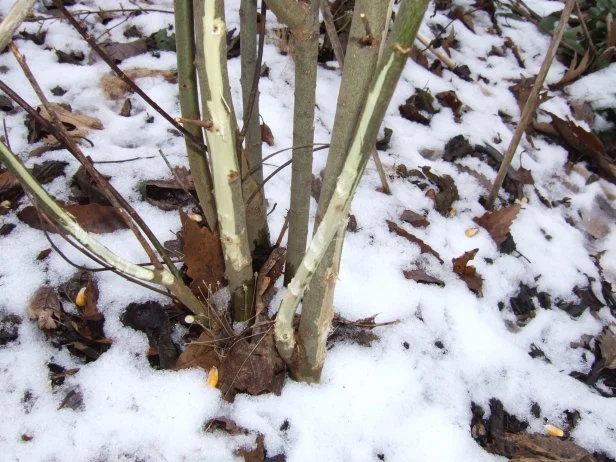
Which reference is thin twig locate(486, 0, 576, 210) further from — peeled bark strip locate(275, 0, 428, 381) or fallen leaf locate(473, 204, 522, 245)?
peeled bark strip locate(275, 0, 428, 381)

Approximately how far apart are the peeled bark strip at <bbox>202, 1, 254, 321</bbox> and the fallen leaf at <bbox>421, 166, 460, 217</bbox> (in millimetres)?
881

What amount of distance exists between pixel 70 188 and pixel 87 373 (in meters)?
0.62

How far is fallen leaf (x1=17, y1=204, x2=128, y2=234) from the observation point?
1.44 m

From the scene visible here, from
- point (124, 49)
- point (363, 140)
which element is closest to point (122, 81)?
point (124, 49)

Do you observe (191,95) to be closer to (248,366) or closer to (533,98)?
(248,366)

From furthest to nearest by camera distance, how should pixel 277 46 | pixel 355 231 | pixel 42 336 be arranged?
pixel 277 46, pixel 355 231, pixel 42 336

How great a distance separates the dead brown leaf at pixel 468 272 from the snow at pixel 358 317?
44 mm

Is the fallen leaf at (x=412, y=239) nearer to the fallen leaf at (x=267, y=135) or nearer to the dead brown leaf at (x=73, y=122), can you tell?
the fallen leaf at (x=267, y=135)

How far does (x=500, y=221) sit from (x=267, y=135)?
0.93 meters

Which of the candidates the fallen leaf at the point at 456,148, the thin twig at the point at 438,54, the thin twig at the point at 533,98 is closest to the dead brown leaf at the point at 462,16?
the thin twig at the point at 438,54

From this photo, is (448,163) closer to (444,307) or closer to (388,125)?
(388,125)

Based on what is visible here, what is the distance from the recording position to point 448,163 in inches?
→ 79.4

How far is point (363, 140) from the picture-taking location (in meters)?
0.78

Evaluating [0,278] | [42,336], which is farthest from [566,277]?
[0,278]
